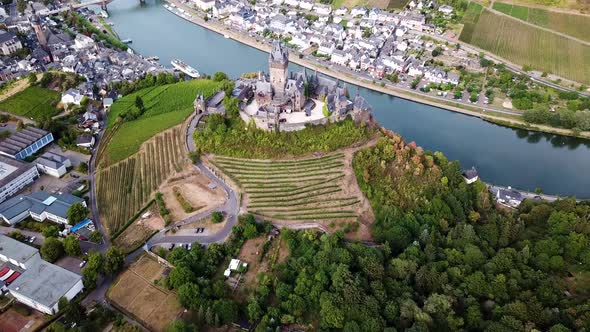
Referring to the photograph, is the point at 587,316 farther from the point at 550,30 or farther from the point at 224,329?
the point at 550,30

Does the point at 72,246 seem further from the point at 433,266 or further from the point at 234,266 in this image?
the point at 433,266

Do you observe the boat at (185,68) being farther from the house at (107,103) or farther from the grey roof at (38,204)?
the grey roof at (38,204)

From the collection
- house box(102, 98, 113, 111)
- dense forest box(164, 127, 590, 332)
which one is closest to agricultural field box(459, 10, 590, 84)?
dense forest box(164, 127, 590, 332)

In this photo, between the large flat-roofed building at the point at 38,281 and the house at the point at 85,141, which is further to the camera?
the house at the point at 85,141

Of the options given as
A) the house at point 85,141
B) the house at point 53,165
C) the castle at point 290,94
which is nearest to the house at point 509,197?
the castle at point 290,94

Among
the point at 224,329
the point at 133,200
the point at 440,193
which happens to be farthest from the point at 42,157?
the point at 440,193

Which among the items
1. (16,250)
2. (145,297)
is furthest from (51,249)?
(145,297)
